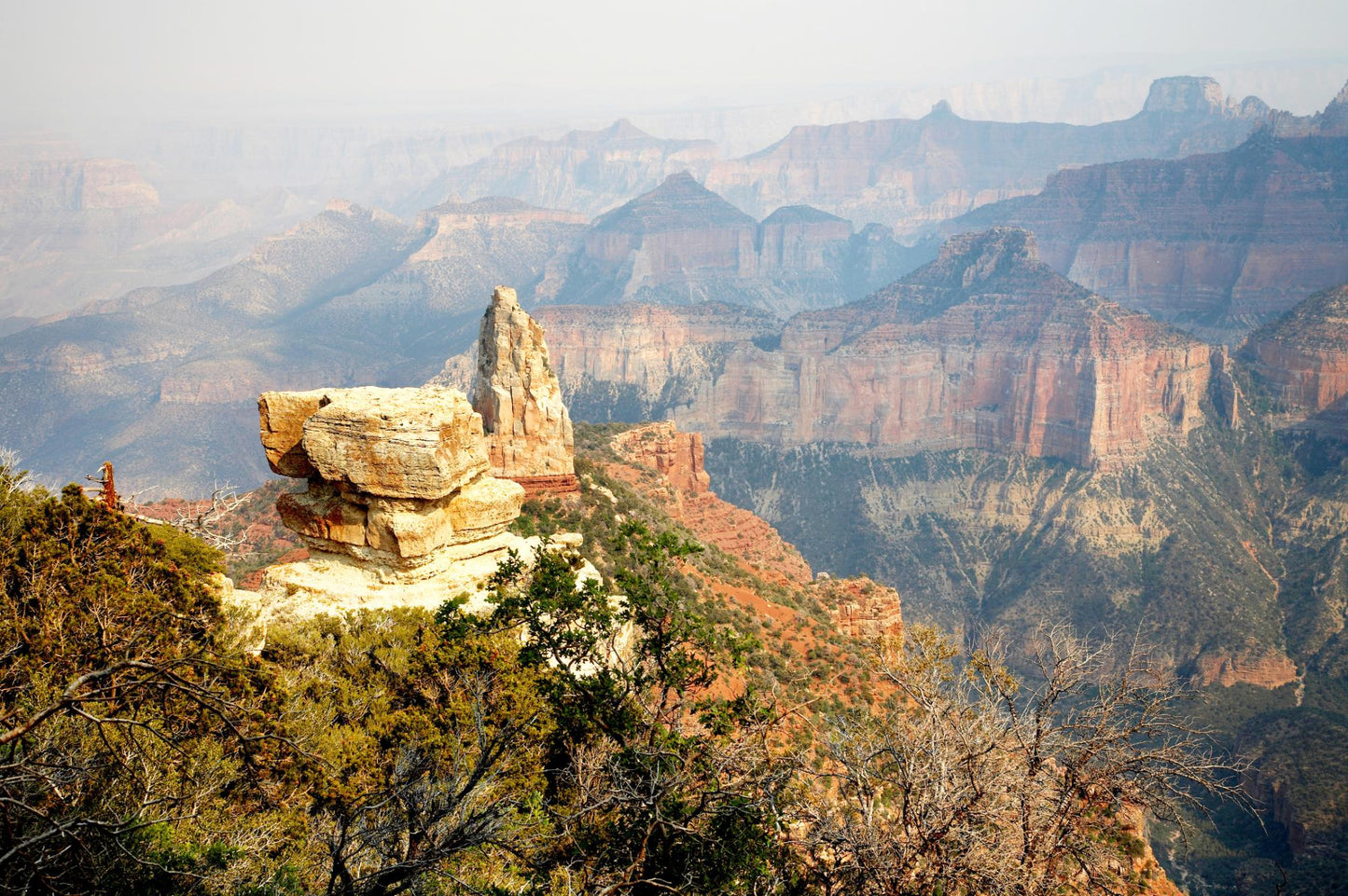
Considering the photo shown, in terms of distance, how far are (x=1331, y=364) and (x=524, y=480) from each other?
4171 inches

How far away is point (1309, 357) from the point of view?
10450 centimetres

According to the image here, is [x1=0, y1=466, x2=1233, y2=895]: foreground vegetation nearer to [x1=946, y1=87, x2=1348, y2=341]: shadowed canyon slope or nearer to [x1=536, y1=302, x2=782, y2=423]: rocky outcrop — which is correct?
[x1=536, y1=302, x2=782, y2=423]: rocky outcrop

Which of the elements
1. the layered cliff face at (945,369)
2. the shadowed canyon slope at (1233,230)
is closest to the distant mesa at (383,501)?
the layered cliff face at (945,369)

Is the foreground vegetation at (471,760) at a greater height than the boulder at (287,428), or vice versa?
the boulder at (287,428)

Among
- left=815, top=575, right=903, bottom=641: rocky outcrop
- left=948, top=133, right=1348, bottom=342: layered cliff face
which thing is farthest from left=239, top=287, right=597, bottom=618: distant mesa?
left=948, top=133, right=1348, bottom=342: layered cliff face

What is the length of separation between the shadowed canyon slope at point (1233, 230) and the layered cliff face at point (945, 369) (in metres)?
66.8

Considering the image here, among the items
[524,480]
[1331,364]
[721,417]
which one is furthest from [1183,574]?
[524,480]

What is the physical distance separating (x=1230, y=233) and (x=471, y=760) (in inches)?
7928

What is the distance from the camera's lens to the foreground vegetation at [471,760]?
Result: 1059 cm

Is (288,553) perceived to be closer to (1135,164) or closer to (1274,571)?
(1274,571)

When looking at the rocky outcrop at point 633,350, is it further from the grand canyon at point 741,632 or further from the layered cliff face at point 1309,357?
the layered cliff face at point 1309,357

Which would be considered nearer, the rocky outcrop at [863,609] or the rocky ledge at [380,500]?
the rocky ledge at [380,500]

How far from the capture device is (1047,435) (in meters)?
114

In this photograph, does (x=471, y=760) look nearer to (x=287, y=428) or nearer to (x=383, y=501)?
(x=383, y=501)
